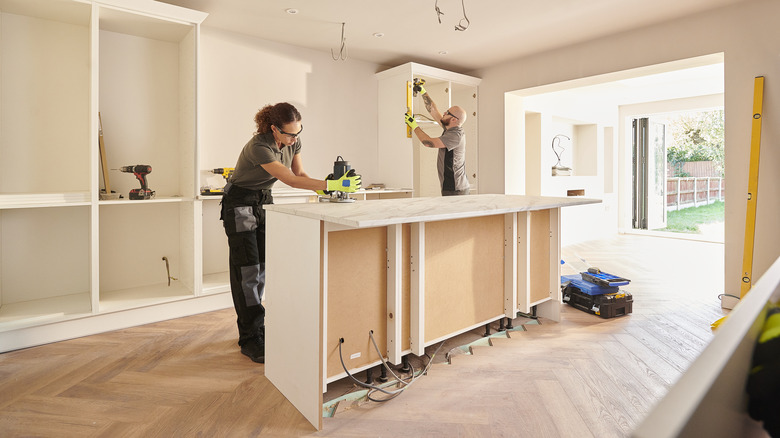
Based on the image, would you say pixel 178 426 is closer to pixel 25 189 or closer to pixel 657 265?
pixel 25 189

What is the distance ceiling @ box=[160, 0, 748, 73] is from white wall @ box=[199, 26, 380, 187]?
17 centimetres

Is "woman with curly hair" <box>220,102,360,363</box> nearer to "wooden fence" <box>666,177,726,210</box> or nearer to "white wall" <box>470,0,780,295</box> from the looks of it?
"white wall" <box>470,0,780,295</box>

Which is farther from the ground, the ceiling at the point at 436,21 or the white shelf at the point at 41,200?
the ceiling at the point at 436,21

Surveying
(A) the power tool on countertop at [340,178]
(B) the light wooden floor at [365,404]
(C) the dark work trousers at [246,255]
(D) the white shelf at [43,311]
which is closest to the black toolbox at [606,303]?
(B) the light wooden floor at [365,404]

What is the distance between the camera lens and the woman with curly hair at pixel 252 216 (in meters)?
2.52

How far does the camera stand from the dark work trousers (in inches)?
101

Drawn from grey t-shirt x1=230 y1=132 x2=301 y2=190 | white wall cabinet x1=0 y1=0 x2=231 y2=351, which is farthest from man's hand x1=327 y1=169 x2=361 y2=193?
white wall cabinet x1=0 y1=0 x2=231 y2=351

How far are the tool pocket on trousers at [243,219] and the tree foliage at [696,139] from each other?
9698 millimetres

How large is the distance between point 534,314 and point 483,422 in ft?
5.41

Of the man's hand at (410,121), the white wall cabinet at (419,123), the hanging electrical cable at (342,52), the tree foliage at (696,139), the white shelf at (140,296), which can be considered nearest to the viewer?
the white shelf at (140,296)

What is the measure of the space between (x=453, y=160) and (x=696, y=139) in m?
8.43

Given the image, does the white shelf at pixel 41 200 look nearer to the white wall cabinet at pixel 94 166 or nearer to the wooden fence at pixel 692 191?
the white wall cabinet at pixel 94 166

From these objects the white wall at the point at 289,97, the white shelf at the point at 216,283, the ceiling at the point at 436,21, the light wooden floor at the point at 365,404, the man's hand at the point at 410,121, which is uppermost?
the ceiling at the point at 436,21

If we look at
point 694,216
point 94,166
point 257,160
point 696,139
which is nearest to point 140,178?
point 94,166
